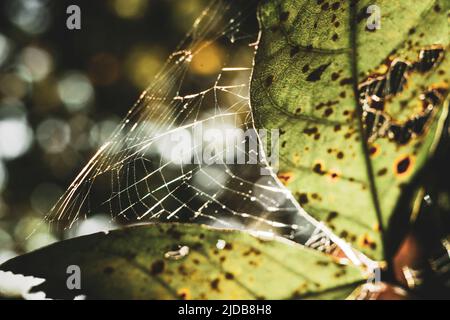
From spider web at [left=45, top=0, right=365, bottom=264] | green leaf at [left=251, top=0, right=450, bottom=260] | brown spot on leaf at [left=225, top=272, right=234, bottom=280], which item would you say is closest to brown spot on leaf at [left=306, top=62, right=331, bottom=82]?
green leaf at [left=251, top=0, right=450, bottom=260]

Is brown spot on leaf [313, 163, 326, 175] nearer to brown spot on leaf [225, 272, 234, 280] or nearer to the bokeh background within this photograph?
brown spot on leaf [225, 272, 234, 280]

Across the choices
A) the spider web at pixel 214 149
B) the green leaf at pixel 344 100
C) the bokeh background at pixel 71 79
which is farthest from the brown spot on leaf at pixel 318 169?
the bokeh background at pixel 71 79

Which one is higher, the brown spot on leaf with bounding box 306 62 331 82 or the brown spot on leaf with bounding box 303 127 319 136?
the brown spot on leaf with bounding box 306 62 331 82

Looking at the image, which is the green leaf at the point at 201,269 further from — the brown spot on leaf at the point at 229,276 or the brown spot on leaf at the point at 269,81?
the brown spot on leaf at the point at 269,81

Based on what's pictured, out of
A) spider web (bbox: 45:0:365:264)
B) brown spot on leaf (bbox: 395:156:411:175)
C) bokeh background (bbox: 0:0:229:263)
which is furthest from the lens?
bokeh background (bbox: 0:0:229:263)
